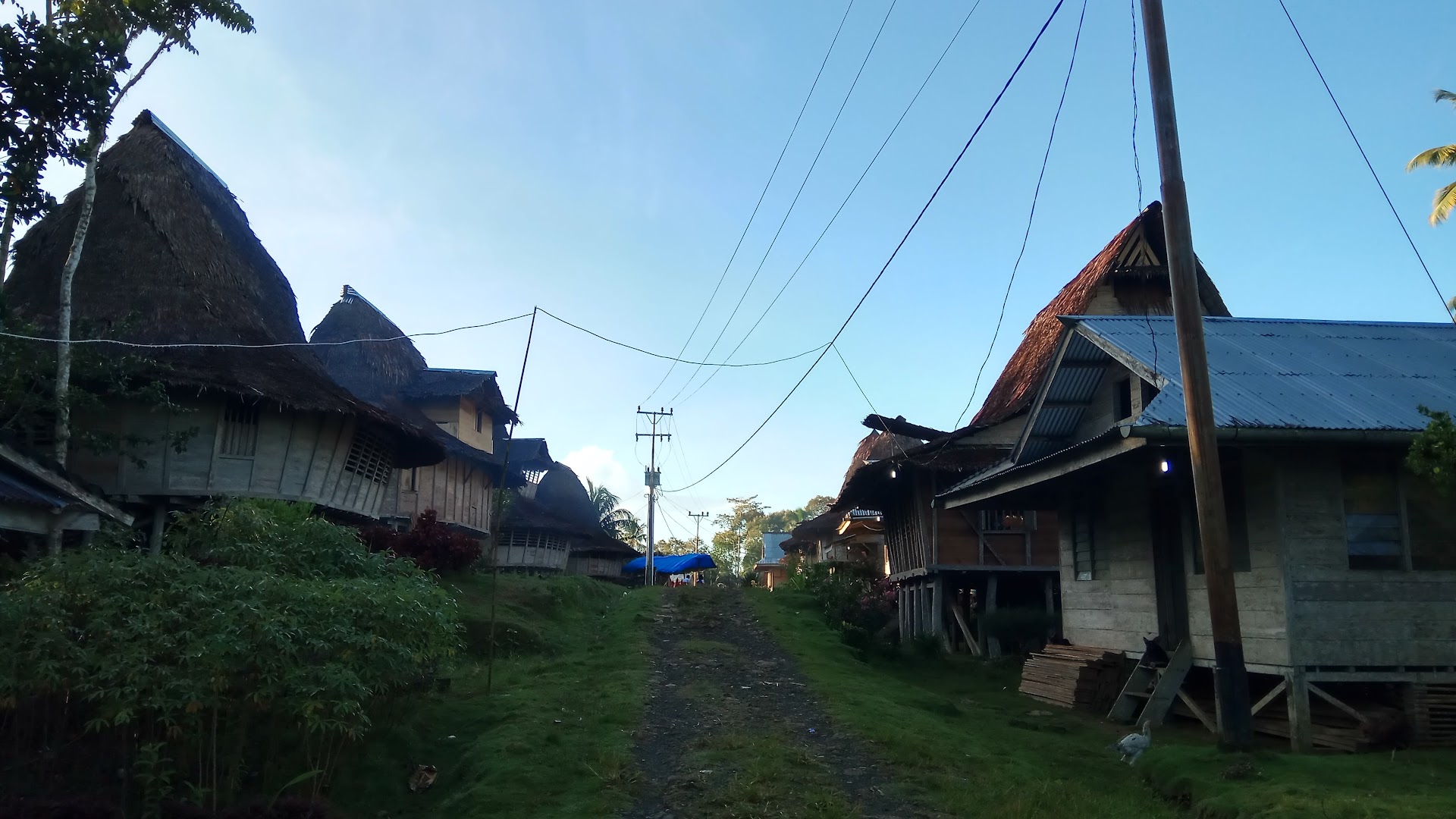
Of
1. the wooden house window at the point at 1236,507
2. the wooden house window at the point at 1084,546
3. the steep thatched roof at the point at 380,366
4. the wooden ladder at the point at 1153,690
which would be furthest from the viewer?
the steep thatched roof at the point at 380,366

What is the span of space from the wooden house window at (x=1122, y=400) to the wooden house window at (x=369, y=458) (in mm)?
16099

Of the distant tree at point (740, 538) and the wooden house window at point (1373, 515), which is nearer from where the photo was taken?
the wooden house window at point (1373, 515)

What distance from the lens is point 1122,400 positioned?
1409 centimetres

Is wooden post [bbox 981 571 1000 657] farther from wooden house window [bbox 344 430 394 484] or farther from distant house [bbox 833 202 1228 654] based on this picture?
wooden house window [bbox 344 430 394 484]

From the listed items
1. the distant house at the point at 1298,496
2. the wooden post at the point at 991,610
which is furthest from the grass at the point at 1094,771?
the wooden post at the point at 991,610

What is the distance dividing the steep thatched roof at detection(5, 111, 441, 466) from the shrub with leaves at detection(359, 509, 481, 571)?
8.34 ft

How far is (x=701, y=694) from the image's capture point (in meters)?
13.1

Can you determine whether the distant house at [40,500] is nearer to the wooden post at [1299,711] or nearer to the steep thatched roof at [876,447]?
the wooden post at [1299,711]

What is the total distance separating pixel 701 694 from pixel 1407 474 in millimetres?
8632

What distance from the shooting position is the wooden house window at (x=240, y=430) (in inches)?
799

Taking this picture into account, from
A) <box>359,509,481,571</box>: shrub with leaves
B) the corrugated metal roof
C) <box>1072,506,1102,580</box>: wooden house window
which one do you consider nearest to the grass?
<box>1072,506,1102,580</box>: wooden house window

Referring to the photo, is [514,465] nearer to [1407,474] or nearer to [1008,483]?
[1008,483]

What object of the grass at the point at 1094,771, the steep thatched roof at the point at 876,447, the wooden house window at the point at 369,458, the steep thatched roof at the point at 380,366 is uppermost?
the steep thatched roof at the point at 380,366

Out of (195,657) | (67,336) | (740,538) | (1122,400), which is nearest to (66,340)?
(67,336)
